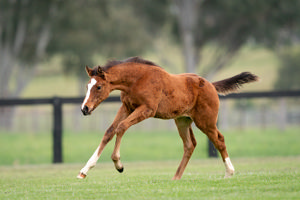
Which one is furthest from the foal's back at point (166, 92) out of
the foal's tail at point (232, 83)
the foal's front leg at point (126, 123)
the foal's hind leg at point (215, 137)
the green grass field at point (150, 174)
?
the green grass field at point (150, 174)

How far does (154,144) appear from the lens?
21.2m

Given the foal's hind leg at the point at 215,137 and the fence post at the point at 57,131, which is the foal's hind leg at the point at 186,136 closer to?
the foal's hind leg at the point at 215,137

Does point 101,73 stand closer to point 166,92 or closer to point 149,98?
point 149,98

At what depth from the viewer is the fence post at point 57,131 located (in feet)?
44.1

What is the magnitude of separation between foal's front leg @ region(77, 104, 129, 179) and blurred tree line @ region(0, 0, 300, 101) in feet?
73.0

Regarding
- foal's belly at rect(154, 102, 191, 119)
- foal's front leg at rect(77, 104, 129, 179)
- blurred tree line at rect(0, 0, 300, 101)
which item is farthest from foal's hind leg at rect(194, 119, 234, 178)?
blurred tree line at rect(0, 0, 300, 101)

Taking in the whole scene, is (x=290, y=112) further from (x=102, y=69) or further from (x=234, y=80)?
(x=102, y=69)

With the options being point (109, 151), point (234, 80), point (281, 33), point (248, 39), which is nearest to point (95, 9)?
point (248, 39)

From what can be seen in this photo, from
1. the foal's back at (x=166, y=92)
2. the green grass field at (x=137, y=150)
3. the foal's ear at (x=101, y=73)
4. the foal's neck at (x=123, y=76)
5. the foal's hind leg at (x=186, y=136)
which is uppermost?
the foal's ear at (x=101, y=73)

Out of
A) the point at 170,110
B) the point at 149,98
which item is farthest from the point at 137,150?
the point at 149,98

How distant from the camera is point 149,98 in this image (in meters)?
7.43

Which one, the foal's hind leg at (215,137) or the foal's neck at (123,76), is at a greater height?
the foal's neck at (123,76)

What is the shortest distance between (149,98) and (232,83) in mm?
2148

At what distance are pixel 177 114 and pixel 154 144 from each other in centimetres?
1356
